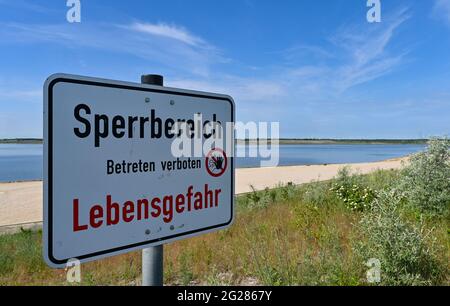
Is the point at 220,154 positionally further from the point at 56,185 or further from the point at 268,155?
the point at 56,185

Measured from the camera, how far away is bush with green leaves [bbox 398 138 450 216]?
4.94 metres

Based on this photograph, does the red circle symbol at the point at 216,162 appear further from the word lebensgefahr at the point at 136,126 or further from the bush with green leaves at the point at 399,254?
the bush with green leaves at the point at 399,254

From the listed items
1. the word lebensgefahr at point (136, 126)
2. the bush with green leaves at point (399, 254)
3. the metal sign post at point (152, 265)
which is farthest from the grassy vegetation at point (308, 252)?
the word lebensgefahr at point (136, 126)

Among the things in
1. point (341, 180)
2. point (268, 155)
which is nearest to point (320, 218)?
point (341, 180)

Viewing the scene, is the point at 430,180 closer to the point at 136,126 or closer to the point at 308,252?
the point at 308,252

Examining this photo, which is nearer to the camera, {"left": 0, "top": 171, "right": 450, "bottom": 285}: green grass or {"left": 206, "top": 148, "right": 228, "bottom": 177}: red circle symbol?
{"left": 206, "top": 148, "right": 228, "bottom": 177}: red circle symbol

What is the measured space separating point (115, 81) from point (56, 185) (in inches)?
18.9

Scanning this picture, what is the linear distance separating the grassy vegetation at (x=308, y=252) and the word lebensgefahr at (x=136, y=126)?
6.13 ft

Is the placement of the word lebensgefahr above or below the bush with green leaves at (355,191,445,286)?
above

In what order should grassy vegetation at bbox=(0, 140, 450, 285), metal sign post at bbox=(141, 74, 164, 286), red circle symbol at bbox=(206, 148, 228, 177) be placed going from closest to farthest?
metal sign post at bbox=(141, 74, 164, 286), red circle symbol at bbox=(206, 148, 228, 177), grassy vegetation at bbox=(0, 140, 450, 285)

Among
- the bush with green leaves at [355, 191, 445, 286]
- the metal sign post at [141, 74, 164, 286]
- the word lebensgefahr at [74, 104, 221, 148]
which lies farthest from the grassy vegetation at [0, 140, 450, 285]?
the word lebensgefahr at [74, 104, 221, 148]

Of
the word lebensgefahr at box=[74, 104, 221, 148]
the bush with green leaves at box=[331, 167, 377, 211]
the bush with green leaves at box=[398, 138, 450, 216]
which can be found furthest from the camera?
the bush with green leaves at box=[331, 167, 377, 211]

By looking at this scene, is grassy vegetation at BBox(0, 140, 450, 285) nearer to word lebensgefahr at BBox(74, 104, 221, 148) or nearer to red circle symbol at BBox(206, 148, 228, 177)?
red circle symbol at BBox(206, 148, 228, 177)

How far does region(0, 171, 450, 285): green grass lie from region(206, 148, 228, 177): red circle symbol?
166 cm
